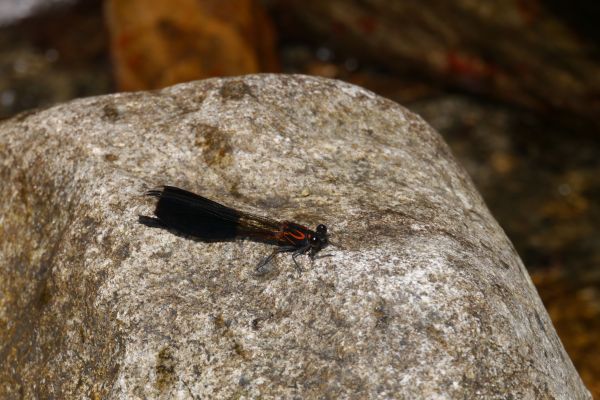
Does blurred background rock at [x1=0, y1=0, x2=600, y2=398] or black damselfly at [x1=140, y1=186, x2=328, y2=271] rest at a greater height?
black damselfly at [x1=140, y1=186, x2=328, y2=271]

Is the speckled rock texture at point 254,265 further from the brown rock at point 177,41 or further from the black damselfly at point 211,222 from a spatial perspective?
the brown rock at point 177,41

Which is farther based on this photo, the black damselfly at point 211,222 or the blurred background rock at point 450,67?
the blurred background rock at point 450,67

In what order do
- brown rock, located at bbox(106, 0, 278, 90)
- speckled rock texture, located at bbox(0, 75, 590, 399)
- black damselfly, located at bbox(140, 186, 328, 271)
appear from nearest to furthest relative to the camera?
speckled rock texture, located at bbox(0, 75, 590, 399) < black damselfly, located at bbox(140, 186, 328, 271) < brown rock, located at bbox(106, 0, 278, 90)

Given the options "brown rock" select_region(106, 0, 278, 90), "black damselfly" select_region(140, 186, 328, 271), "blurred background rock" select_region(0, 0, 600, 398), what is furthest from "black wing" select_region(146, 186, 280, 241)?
"brown rock" select_region(106, 0, 278, 90)

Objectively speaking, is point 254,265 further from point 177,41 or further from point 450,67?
point 450,67

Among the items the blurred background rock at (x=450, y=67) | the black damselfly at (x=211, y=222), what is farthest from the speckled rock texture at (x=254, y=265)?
the blurred background rock at (x=450, y=67)

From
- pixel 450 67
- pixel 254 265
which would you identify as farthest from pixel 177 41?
pixel 254 265

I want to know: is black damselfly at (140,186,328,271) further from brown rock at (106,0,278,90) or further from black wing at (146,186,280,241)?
brown rock at (106,0,278,90)
